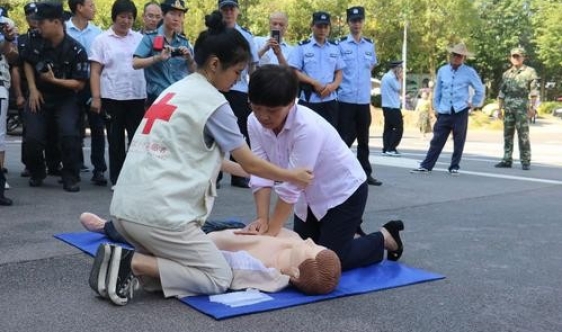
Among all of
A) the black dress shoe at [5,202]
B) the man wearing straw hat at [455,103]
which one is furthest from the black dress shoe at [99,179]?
the man wearing straw hat at [455,103]

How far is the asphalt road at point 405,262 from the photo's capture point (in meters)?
3.05

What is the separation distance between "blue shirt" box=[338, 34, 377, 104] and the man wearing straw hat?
200 centimetres

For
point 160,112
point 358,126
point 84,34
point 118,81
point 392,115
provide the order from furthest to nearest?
point 392,115
point 358,126
point 84,34
point 118,81
point 160,112

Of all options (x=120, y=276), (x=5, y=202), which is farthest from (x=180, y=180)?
(x=5, y=202)

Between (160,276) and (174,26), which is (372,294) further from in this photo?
(174,26)

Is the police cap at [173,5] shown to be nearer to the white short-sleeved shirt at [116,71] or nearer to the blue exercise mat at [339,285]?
the white short-sleeved shirt at [116,71]

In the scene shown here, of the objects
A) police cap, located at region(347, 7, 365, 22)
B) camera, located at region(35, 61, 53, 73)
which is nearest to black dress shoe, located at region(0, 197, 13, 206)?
camera, located at region(35, 61, 53, 73)

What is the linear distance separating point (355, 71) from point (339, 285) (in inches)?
174

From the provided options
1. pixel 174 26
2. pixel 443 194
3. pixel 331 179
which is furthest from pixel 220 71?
pixel 443 194

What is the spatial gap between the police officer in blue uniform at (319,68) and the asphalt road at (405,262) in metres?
1.09

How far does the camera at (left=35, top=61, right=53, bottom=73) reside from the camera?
6355 millimetres

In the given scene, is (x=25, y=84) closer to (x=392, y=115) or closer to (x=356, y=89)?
(x=356, y=89)

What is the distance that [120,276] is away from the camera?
315 centimetres

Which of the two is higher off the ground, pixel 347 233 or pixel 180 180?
pixel 180 180
